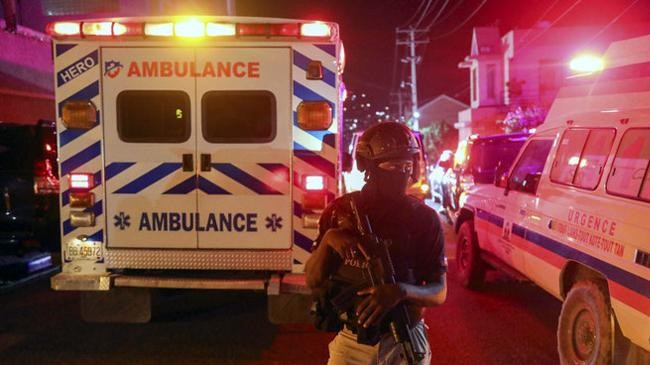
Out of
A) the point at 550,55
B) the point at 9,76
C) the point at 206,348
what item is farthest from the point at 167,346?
the point at 550,55

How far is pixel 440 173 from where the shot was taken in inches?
716

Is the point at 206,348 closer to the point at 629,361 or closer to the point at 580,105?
the point at 629,361

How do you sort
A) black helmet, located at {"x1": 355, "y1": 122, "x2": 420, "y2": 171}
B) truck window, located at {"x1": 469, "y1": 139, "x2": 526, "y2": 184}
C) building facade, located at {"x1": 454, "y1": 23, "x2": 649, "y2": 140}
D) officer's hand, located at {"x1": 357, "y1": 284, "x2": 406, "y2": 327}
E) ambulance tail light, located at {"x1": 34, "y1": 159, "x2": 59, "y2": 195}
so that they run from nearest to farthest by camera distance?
officer's hand, located at {"x1": 357, "y1": 284, "x2": 406, "y2": 327}
black helmet, located at {"x1": 355, "y1": 122, "x2": 420, "y2": 171}
ambulance tail light, located at {"x1": 34, "y1": 159, "x2": 59, "y2": 195}
truck window, located at {"x1": 469, "y1": 139, "x2": 526, "y2": 184}
building facade, located at {"x1": 454, "y1": 23, "x2": 649, "y2": 140}

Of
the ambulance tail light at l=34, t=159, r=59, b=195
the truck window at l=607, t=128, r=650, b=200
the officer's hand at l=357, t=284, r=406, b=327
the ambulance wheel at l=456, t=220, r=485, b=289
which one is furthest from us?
the ambulance tail light at l=34, t=159, r=59, b=195

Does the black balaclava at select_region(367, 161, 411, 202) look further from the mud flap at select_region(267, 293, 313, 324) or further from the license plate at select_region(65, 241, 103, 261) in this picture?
the license plate at select_region(65, 241, 103, 261)

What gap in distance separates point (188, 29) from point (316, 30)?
1024 mm

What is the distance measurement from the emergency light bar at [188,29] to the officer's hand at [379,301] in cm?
321

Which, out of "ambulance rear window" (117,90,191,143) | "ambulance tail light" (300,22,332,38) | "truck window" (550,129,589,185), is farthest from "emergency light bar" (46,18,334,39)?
"truck window" (550,129,589,185)

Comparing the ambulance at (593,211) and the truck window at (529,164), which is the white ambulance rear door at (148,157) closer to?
the ambulance at (593,211)

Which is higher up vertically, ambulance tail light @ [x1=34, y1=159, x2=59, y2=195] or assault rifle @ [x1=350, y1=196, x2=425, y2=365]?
ambulance tail light @ [x1=34, y1=159, x2=59, y2=195]

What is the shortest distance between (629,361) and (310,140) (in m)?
2.78

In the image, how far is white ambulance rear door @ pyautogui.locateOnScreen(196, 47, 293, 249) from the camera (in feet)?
17.7

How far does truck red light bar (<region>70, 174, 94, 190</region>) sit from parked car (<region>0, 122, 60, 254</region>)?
2.85 m

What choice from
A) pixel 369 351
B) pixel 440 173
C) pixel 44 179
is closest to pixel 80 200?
pixel 44 179
